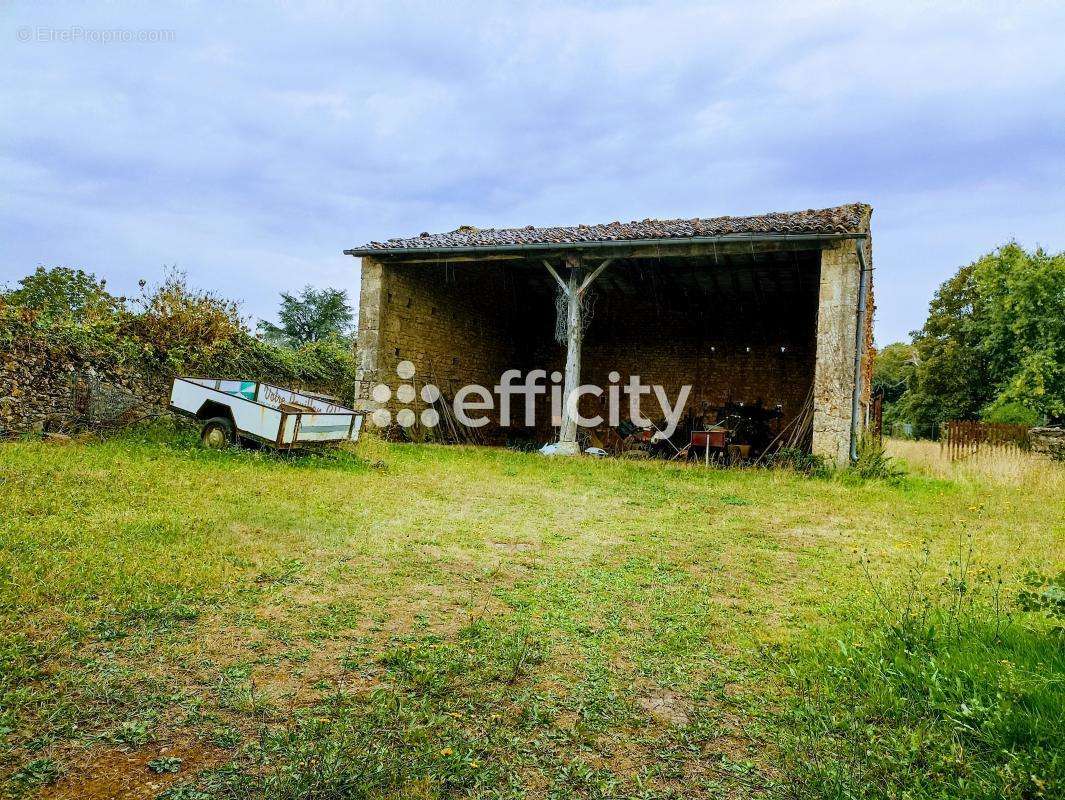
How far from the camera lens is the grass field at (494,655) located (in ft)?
6.10

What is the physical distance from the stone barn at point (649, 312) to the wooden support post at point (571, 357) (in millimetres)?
35

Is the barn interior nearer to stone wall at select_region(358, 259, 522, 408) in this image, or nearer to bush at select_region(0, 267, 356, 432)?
stone wall at select_region(358, 259, 522, 408)

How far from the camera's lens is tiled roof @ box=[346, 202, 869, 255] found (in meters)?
9.55

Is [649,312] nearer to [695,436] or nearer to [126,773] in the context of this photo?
[695,436]

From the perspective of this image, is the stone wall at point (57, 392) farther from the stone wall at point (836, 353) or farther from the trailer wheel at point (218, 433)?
the stone wall at point (836, 353)

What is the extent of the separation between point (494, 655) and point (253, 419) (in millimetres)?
5925

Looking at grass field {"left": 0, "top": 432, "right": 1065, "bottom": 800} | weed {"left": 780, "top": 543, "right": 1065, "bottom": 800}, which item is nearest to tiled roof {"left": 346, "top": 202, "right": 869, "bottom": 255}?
grass field {"left": 0, "top": 432, "right": 1065, "bottom": 800}

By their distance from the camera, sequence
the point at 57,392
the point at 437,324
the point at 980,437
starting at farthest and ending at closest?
1. the point at 980,437
2. the point at 437,324
3. the point at 57,392

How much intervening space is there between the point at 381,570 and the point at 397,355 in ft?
29.3

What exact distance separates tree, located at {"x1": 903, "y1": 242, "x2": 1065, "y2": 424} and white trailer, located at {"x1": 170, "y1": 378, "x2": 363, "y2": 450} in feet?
70.1

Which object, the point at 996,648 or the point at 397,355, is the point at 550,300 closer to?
the point at 397,355

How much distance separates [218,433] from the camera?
25.7 feet

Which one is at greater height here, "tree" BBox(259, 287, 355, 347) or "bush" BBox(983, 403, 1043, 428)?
"tree" BBox(259, 287, 355, 347)

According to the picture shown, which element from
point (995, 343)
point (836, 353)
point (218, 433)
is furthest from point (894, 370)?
point (218, 433)
